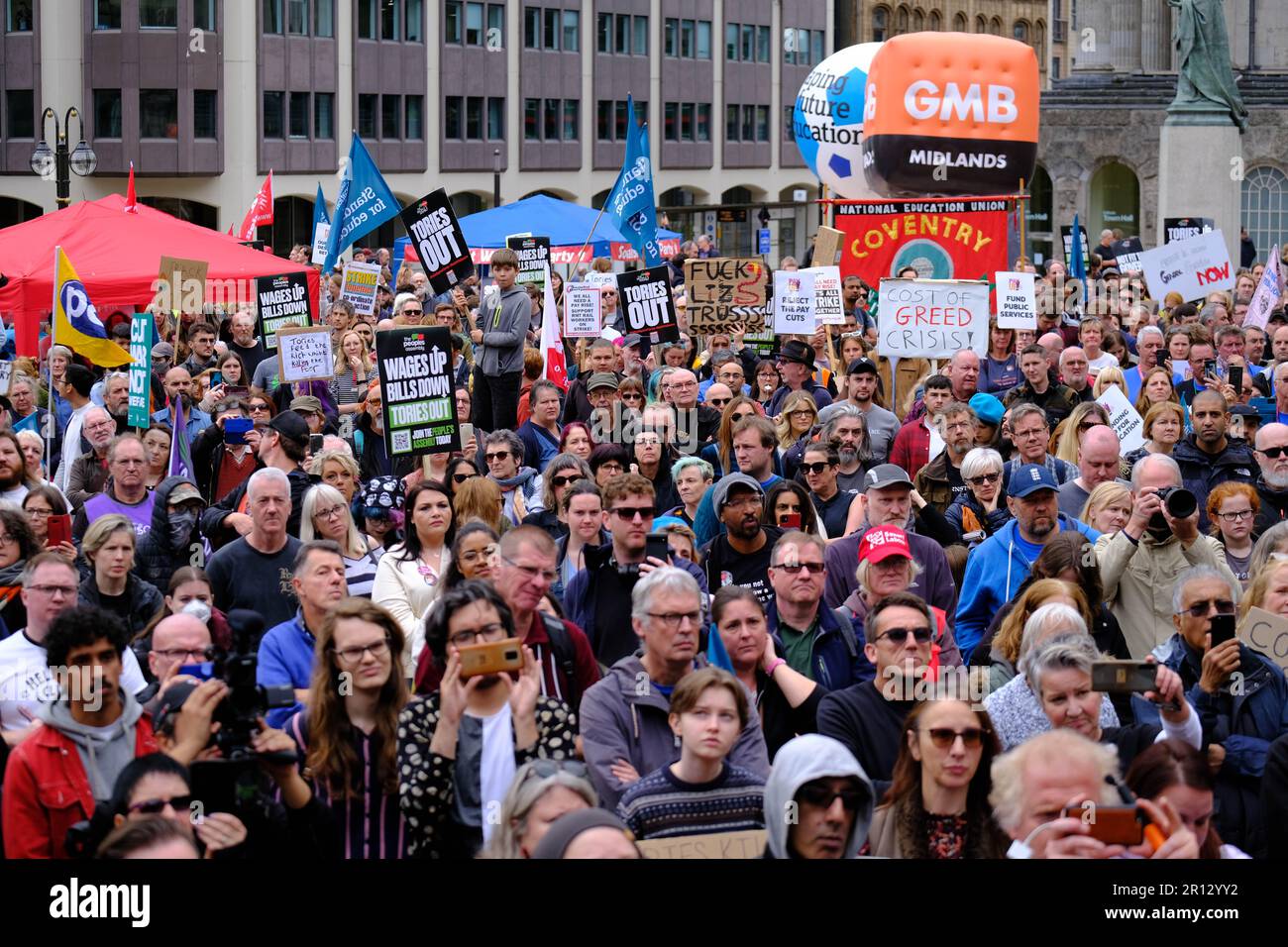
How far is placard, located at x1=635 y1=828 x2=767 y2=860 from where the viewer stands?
220 inches

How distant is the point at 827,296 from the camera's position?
1797 cm

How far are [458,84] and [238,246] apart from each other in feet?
129

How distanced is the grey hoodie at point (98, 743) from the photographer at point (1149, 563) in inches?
168

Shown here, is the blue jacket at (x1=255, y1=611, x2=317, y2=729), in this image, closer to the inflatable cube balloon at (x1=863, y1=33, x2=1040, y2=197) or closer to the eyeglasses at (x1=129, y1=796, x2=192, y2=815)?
the eyeglasses at (x1=129, y1=796, x2=192, y2=815)

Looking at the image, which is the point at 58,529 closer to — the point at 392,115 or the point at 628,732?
the point at 628,732

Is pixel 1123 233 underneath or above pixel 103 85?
underneath

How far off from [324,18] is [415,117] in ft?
14.4

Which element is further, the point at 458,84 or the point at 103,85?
the point at 458,84

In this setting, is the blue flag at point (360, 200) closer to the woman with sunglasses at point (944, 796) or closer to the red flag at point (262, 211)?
the red flag at point (262, 211)

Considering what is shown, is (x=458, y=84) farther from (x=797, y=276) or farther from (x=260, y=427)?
(x=260, y=427)

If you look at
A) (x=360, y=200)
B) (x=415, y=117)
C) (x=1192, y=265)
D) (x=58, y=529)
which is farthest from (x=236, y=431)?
(x=415, y=117)

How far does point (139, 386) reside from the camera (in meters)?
13.7

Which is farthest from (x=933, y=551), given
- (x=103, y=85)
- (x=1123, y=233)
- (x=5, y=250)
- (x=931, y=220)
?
(x=103, y=85)

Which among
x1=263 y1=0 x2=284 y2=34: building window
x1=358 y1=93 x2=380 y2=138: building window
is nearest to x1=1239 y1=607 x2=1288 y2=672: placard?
x1=263 y1=0 x2=284 y2=34: building window
